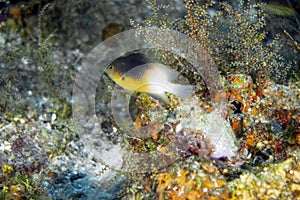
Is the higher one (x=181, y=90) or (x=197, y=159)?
(x=181, y=90)

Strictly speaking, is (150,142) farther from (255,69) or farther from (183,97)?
(255,69)

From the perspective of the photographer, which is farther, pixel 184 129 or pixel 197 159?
pixel 184 129

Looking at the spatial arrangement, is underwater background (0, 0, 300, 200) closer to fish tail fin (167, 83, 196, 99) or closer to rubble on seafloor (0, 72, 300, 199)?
rubble on seafloor (0, 72, 300, 199)

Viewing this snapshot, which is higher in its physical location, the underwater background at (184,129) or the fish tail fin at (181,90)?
the fish tail fin at (181,90)

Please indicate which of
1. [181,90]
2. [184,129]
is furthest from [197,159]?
[181,90]

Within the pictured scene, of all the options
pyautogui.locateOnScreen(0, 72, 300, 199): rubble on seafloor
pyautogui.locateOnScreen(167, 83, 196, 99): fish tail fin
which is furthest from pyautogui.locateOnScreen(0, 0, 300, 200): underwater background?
pyautogui.locateOnScreen(167, 83, 196, 99): fish tail fin

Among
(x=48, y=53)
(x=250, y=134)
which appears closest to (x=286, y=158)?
(x=250, y=134)

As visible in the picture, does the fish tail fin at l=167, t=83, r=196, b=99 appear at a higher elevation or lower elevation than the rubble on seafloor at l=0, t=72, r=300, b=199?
higher

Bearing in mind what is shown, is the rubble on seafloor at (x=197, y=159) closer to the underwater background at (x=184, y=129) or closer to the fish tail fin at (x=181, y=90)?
the underwater background at (x=184, y=129)

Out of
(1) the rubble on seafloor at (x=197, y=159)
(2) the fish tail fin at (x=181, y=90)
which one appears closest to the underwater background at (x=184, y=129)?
(1) the rubble on seafloor at (x=197, y=159)

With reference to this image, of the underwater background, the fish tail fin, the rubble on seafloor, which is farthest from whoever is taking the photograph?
the fish tail fin

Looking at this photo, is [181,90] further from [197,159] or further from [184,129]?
[197,159]

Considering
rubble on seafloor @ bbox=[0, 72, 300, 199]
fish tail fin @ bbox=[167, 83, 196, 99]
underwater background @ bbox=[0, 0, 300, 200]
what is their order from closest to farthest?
rubble on seafloor @ bbox=[0, 72, 300, 199] < underwater background @ bbox=[0, 0, 300, 200] < fish tail fin @ bbox=[167, 83, 196, 99]
